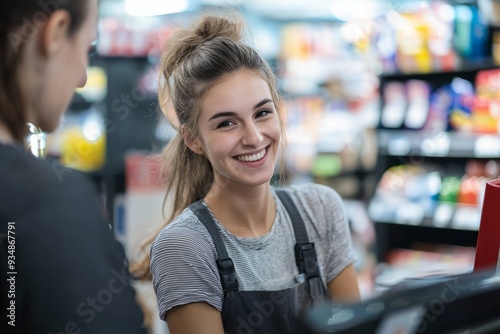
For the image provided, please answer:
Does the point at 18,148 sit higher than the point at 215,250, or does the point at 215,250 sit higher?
the point at 18,148

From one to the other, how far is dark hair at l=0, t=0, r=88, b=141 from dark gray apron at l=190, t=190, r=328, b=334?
0.81m

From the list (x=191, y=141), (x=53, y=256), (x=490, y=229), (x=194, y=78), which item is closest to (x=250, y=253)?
(x=191, y=141)

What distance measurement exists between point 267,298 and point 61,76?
0.90 m

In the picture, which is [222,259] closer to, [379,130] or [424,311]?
[424,311]

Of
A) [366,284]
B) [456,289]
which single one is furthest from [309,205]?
[366,284]

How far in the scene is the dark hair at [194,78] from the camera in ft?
5.84

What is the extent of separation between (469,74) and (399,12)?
66cm

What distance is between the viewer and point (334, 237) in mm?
1860

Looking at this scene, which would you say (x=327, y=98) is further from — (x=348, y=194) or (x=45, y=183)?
(x=45, y=183)

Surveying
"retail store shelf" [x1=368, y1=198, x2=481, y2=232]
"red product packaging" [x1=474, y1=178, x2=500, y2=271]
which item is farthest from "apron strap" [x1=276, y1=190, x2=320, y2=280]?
"retail store shelf" [x1=368, y1=198, x2=481, y2=232]

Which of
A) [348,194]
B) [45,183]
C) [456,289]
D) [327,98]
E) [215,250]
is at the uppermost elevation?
[45,183]

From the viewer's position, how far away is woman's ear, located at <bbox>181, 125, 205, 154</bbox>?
186 cm

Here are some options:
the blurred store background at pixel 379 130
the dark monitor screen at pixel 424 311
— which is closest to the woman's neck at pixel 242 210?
the blurred store background at pixel 379 130

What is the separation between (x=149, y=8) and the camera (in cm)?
790
